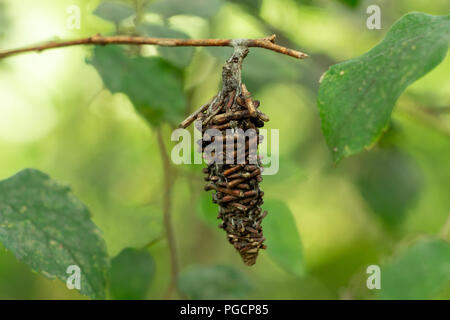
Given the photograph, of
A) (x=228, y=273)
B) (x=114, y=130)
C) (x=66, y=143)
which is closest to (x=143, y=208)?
(x=228, y=273)

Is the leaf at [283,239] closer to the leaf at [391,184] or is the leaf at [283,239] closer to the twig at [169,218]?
the twig at [169,218]

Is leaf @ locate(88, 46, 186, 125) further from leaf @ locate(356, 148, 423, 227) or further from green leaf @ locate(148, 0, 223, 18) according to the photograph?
leaf @ locate(356, 148, 423, 227)

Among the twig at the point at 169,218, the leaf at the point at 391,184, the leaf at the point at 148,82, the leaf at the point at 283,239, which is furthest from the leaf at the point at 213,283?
the leaf at the point at 391,184

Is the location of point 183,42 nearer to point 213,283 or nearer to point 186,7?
point 186,7

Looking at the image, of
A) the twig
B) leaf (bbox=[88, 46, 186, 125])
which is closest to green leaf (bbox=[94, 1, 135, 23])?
leaf (bbox=[88, 46, 186, 125])

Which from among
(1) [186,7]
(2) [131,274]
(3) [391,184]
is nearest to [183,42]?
(1) [186,7]
